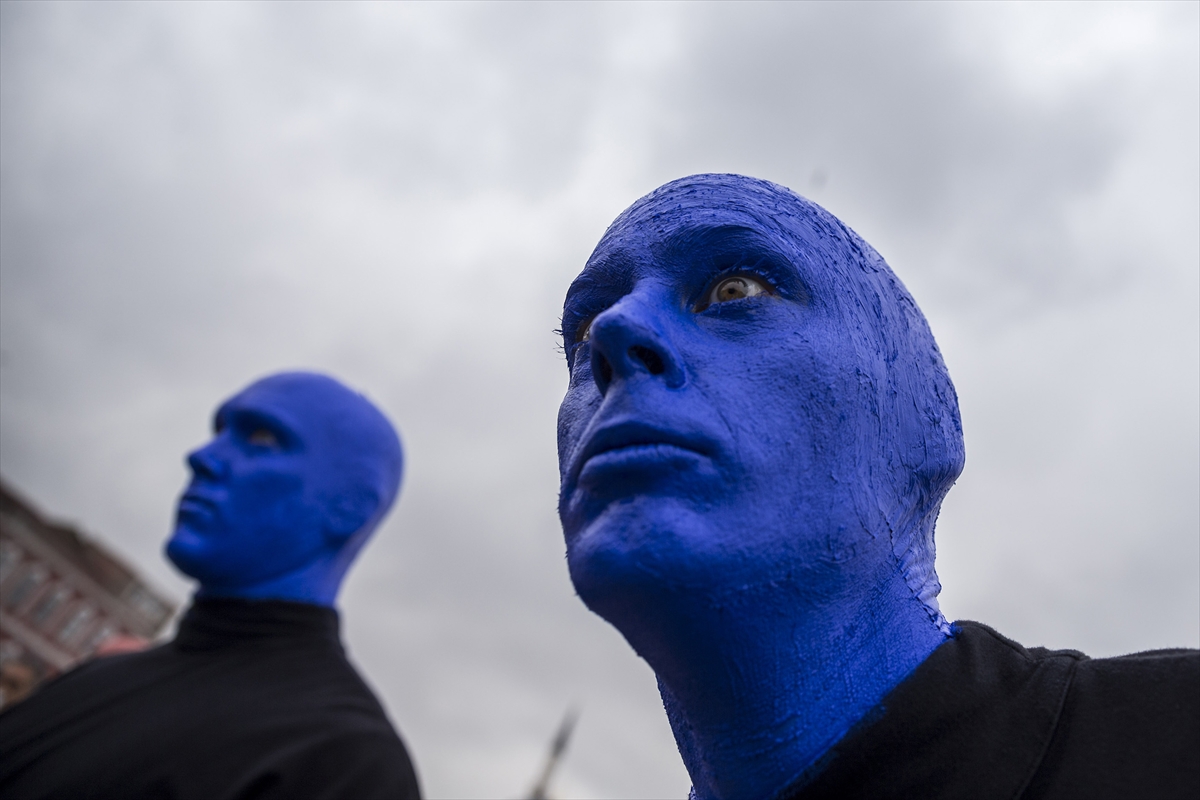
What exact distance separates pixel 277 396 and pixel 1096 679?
2.38 metres

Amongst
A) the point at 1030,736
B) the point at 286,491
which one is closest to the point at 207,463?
the point at 286,491

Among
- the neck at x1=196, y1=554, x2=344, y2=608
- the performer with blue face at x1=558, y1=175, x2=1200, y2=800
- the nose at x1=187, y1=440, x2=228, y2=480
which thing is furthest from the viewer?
the nose at x1=187, y1=440, x2=228, y2=480

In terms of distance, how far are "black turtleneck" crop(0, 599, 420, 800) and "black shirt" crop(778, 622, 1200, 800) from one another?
1.08m

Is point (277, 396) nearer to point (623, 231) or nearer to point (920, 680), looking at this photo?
point (623, 231)

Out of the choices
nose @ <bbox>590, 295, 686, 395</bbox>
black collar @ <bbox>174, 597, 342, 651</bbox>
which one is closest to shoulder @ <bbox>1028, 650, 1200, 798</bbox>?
nose @ <bbox>590, 295, 686, 395</bbox>

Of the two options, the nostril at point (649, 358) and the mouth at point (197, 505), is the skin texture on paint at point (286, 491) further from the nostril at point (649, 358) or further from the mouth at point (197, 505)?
the nostril at point (649, 358)

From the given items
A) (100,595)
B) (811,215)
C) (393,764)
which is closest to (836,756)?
(393,764)

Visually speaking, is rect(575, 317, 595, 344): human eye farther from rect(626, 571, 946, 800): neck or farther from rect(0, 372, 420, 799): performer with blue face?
rect(626, 571, 946, 800): neck

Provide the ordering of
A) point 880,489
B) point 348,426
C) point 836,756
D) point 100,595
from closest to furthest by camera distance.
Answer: point 836,756
point 880,489
point 348,426
point 100,595

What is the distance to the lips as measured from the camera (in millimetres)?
1655

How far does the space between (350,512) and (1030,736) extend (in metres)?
1.91

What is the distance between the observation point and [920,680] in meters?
1.72

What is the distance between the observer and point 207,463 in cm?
228

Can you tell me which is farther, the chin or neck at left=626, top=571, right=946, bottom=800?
neck at left=626, top=571, right=946, bottom=800
